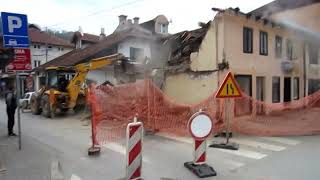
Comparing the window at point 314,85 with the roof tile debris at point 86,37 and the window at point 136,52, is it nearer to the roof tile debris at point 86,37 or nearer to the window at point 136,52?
the window at point 136,52

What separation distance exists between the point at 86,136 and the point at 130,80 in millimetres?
8301

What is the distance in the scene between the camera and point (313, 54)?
21141 mm

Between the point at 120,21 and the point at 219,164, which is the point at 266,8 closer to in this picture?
the point at 219,164

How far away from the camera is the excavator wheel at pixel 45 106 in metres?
17.6

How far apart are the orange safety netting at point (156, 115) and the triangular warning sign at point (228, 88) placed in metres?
1.99

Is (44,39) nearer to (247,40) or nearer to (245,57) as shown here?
(247,40)

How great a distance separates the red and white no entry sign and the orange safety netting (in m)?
3.97

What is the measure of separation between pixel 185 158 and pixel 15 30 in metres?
4.99

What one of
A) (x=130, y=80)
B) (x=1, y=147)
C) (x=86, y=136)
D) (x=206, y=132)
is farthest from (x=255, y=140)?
(x=130, y=80)

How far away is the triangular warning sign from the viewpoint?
9044 millimetres

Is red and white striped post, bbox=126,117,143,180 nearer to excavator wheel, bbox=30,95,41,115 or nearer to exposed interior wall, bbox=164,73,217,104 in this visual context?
exposed interior wall, bbox=164,73,217,104

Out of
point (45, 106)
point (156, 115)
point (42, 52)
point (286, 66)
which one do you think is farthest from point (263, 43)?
point (42, 52)

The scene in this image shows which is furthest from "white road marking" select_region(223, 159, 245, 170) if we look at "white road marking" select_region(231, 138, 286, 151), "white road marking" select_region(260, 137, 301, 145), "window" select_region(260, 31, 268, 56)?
"window" select_region(260, 31, 268, 56)

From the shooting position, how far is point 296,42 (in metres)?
→ 19.3
